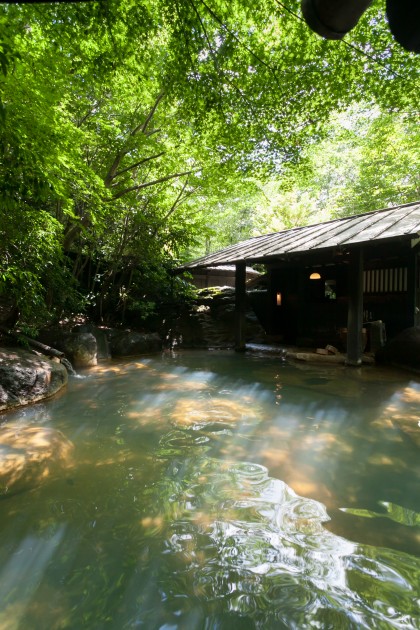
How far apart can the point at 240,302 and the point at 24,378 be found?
26.0ft

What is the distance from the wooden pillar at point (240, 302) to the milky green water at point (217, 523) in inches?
273

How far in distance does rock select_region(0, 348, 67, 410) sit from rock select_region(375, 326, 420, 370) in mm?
8671

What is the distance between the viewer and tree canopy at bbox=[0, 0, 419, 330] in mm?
4840

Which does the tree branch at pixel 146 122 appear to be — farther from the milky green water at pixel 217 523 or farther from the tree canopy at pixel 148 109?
the milky green water at pixel 217 523

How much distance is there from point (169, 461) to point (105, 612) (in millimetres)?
1938

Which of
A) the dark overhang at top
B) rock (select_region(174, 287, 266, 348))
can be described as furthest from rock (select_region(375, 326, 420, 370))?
rock (select_region(174, 287, 266, 348))

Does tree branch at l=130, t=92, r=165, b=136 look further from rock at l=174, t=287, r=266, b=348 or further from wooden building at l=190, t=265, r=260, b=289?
wooden building at l=190, t=265, r=260, b=289

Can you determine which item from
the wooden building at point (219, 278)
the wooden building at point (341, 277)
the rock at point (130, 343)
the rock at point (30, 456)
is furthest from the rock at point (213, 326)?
the rock at point (30, 456)

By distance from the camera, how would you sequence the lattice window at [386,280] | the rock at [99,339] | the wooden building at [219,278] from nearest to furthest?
the lattice window at [386,280]
the rock at [99,339]
the wooden building at [219,278]

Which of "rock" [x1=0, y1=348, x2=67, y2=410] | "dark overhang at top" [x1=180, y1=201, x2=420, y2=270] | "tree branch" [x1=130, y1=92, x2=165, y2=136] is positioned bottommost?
"rock" [x1=0, y1=348, x2=67, y2=410]

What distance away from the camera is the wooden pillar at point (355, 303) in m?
8.94

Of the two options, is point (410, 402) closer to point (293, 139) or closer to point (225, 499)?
point (225, 499)

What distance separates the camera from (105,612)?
6.77 ft

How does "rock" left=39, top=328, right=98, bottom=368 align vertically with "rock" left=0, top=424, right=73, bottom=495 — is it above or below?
above
